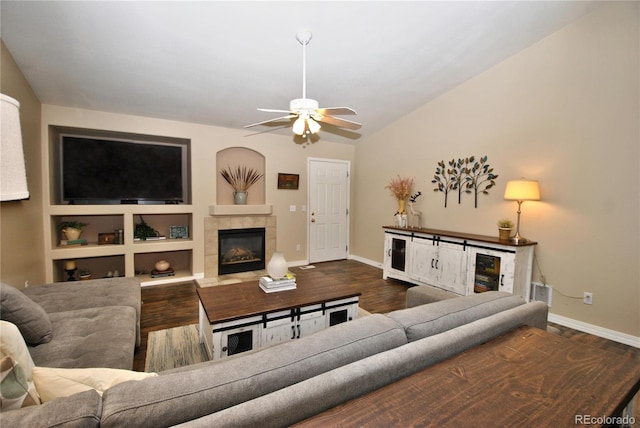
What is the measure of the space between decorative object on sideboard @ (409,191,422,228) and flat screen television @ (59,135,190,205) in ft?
12.1

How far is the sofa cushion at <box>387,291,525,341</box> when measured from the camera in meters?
1.33

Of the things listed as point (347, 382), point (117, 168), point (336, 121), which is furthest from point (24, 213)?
point (347, 382)

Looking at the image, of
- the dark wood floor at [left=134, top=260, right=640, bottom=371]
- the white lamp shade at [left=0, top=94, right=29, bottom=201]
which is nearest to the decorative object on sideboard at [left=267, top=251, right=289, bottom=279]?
the dark wood floor at [left=134, top=260, right=640, bottom=371]

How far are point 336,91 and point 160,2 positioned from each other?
7.15ft

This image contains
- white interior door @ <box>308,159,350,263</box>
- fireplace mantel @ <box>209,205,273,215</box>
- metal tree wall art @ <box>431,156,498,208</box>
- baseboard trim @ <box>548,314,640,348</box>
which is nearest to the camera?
baseboard trim @ <box>548,314,640,348</box>

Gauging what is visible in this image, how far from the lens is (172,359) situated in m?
2.43

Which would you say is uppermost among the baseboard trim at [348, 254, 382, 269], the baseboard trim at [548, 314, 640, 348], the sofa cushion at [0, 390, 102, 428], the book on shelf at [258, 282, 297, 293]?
the sofa cushion at [0, 390, 102, 428]

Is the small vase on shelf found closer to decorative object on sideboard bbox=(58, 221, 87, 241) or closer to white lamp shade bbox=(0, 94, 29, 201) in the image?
decorative object on sideboard bbox=(58, 221, 87, 241)

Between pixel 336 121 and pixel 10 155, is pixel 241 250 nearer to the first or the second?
pixel 336 121

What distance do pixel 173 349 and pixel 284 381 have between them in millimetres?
2079

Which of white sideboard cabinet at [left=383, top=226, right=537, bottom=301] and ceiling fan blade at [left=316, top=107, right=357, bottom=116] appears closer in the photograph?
ceiling fan blade at [left=316, top=107, right=357, bottom=116]

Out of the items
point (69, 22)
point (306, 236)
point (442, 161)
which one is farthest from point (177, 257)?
point (442, 161)

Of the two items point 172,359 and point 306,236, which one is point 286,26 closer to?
point 172,359

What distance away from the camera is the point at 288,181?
5.49m
